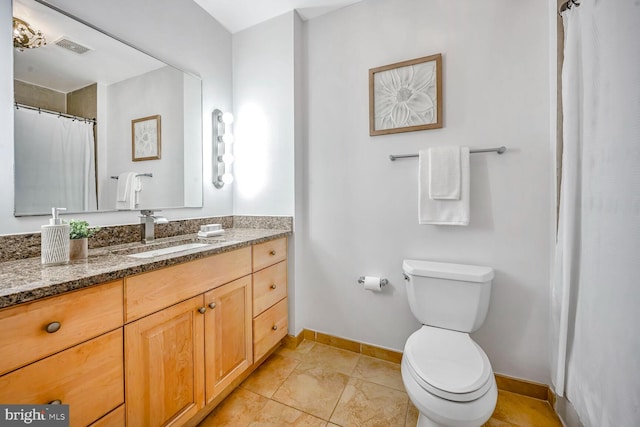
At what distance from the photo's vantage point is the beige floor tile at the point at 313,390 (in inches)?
55.0

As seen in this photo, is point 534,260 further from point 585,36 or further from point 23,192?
point 23,192

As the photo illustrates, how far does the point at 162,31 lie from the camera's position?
1.65 metres

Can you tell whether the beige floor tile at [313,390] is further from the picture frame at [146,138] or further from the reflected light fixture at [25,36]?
the reflected light fixture at [25,36]

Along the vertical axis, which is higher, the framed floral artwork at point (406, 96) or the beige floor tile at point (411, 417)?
the framed floral artwork at point (406, 96)

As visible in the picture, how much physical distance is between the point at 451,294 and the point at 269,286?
3.55 ft

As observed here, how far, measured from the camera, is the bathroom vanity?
2.33ft

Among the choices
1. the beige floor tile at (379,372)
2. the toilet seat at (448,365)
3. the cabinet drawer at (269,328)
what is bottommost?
the beige floor tile at (379,372)

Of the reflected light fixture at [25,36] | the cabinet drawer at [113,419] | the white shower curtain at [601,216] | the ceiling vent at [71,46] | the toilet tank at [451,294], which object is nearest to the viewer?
the white shower curtain at [601,216]

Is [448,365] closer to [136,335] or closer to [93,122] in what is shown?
[136,335]

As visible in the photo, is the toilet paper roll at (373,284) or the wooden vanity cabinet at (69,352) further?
the toilet paper roll at (373,284)

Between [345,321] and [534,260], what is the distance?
122 cm

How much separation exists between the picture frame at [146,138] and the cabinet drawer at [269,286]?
0.96 m

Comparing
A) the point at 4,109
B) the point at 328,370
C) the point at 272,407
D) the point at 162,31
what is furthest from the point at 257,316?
the point at 162,31

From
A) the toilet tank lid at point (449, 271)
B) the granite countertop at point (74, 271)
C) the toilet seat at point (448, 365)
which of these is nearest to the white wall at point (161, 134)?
the granite countertop at point (74, 271)
